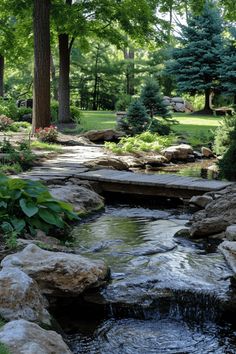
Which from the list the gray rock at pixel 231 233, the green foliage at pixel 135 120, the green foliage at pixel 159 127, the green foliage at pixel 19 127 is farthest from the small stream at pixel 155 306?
the green foliage at pixel 19 127

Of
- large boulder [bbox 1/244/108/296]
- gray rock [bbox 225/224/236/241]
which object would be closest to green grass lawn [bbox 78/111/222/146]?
gray rock [bbox 225/224/236/241]

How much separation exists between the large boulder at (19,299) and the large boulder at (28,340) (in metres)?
0.40

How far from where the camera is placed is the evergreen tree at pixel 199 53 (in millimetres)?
25469

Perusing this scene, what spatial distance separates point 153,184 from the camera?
28.8ft

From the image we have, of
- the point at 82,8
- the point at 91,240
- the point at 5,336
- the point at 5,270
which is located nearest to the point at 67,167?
the point at 91,240

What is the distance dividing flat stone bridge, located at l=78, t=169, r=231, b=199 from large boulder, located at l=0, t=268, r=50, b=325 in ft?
16.5

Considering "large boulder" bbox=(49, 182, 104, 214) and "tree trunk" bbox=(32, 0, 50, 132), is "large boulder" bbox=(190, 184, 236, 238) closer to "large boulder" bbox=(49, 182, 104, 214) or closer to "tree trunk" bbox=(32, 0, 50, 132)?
"large boulder" bbox=(49, 182, 104, 214)

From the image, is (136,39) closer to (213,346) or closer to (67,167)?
(67,167)

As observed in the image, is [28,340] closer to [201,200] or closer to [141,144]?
[201,200]

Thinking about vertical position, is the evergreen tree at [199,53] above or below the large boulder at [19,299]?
above

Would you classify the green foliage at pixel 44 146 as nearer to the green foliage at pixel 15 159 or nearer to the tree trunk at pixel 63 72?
the green foliage at pixel 15 159

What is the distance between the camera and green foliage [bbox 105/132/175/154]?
43.7 ft

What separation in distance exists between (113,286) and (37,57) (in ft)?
34.8

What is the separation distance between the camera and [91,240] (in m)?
6.33
